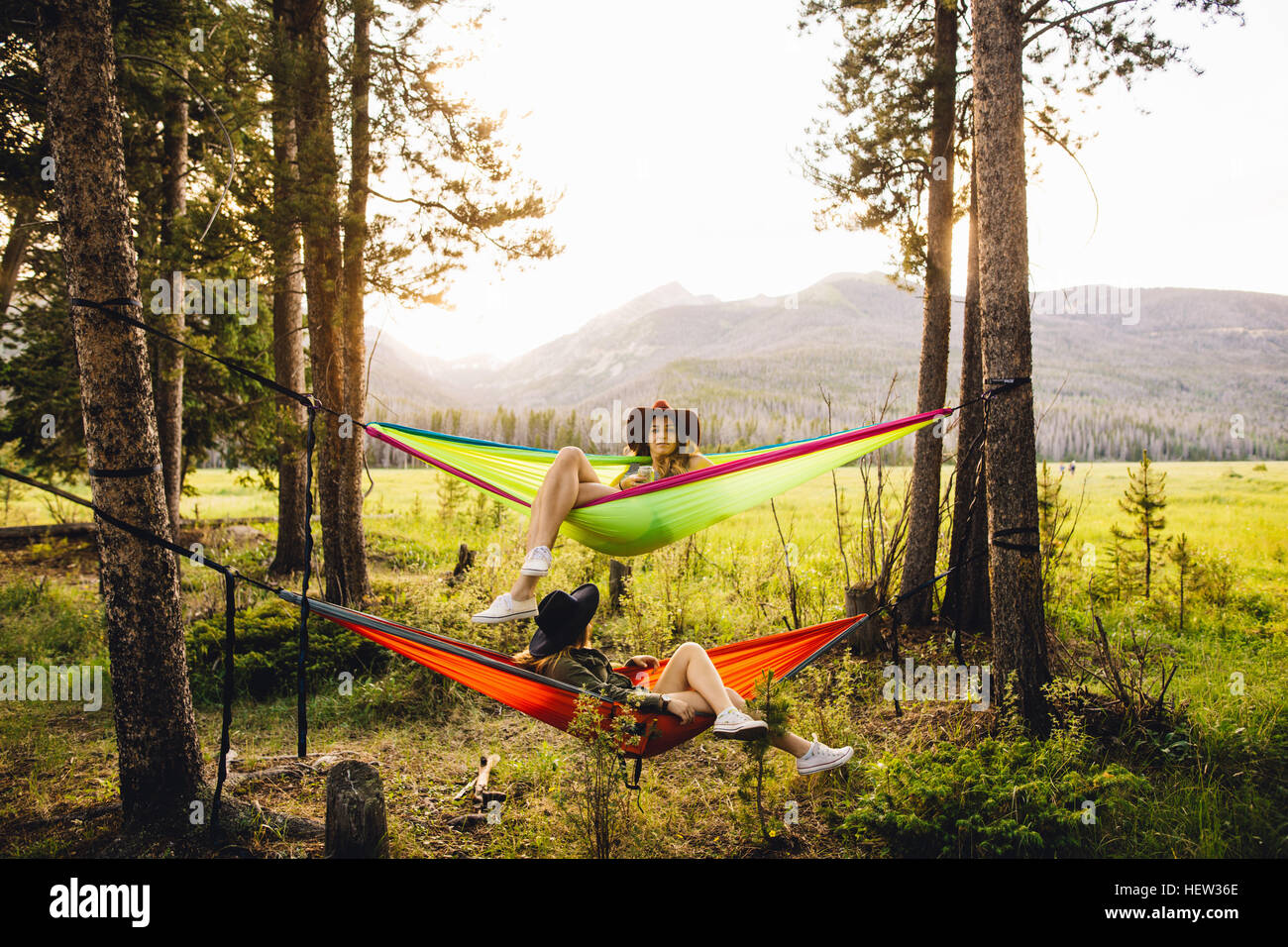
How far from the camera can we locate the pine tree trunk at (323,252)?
422cm

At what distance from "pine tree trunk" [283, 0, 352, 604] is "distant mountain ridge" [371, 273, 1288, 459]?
300 cm

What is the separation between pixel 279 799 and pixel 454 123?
4.40 meters

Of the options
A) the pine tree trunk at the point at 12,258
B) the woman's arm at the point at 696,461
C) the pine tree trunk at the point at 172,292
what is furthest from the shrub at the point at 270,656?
the pine tree trunk at the point at 12,258

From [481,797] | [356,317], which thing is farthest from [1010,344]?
[356,317]

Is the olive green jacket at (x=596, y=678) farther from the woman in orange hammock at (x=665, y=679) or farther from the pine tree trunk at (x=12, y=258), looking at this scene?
the pine tree trunk at (x=12, y=258)

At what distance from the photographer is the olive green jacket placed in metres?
2.12

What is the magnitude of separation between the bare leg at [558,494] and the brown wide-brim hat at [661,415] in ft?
1.47

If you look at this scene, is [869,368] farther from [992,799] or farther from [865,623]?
[992,799]

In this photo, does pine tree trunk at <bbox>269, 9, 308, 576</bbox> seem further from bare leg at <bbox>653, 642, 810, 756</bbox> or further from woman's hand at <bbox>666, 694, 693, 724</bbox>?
woman's hand at <bbox>666, 694, 693, 724</bbox>

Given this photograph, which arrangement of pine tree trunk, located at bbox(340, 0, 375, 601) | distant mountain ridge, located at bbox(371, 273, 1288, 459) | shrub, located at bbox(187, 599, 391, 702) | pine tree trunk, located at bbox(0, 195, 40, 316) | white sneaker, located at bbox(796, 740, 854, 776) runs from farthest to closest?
distant mountain ridge, located at bbox(371, 273, 1288, 459) < pine tree trunk, located at bbox(0, 195, 40, 316) < pine tree trunk, located at bbox(340, 0, 375, 601) < shrub, located at bbox(187, 599, 391, 702) < white sneaker, located at bbox(796, 740, 854, 776)

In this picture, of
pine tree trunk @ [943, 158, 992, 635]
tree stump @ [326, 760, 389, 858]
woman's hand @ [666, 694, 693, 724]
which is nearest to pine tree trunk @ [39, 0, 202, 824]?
tree stump @ [326, 760, 389, 858]

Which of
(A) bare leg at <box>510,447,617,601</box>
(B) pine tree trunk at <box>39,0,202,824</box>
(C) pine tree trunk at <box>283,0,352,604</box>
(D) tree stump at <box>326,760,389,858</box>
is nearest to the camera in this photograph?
(D) tree stump at <box>326,760,389,858</box>
